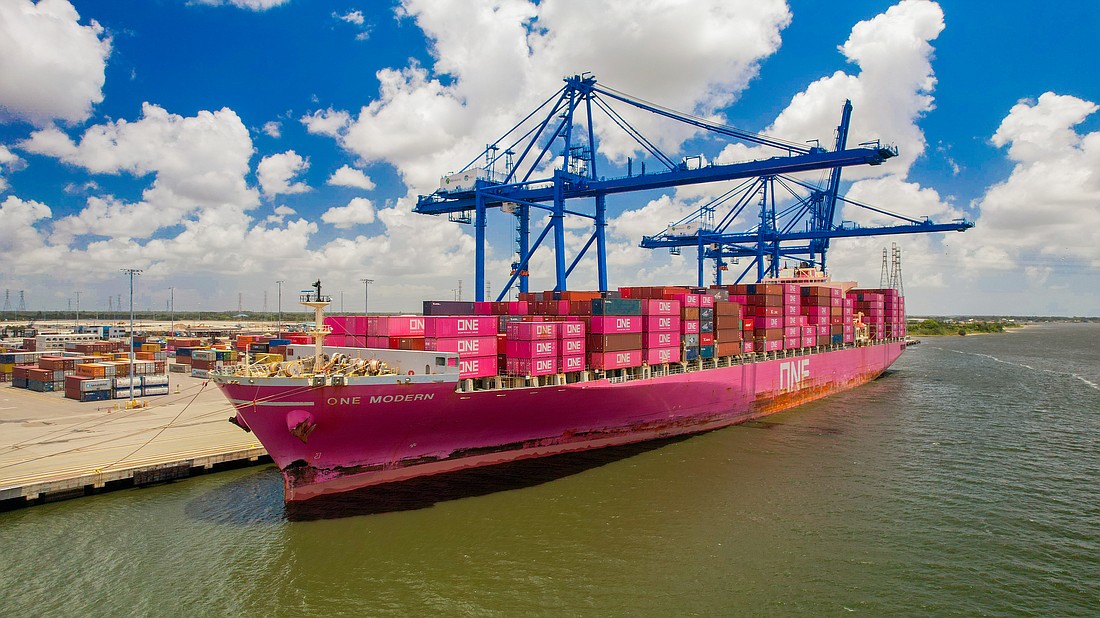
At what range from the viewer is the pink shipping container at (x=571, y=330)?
74.6 ft

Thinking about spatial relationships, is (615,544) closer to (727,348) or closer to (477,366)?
(477,366)

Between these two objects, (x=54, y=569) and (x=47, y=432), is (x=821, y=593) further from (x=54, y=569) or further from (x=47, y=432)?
(x=47, y=432)

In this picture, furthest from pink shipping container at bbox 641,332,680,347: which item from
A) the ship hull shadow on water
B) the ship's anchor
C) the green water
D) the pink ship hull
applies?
the ship's anchor

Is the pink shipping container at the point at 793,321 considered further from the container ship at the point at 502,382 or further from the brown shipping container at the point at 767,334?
the brown shipping container at the point at 767,334

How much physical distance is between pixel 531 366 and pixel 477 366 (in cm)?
208

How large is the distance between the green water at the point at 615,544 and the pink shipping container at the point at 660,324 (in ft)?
20.1

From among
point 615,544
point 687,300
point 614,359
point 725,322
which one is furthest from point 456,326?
point 725,322

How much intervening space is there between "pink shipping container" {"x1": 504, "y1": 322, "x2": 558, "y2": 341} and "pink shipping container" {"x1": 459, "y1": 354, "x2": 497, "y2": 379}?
4.36ft

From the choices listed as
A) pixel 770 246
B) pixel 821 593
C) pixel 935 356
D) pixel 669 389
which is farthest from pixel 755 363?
pixel 935 356

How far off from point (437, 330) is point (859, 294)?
50368 mm

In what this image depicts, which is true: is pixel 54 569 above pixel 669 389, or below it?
below

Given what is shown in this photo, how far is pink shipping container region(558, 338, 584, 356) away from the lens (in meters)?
22.8

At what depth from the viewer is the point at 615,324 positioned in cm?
2481

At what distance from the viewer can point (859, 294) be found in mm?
55812
